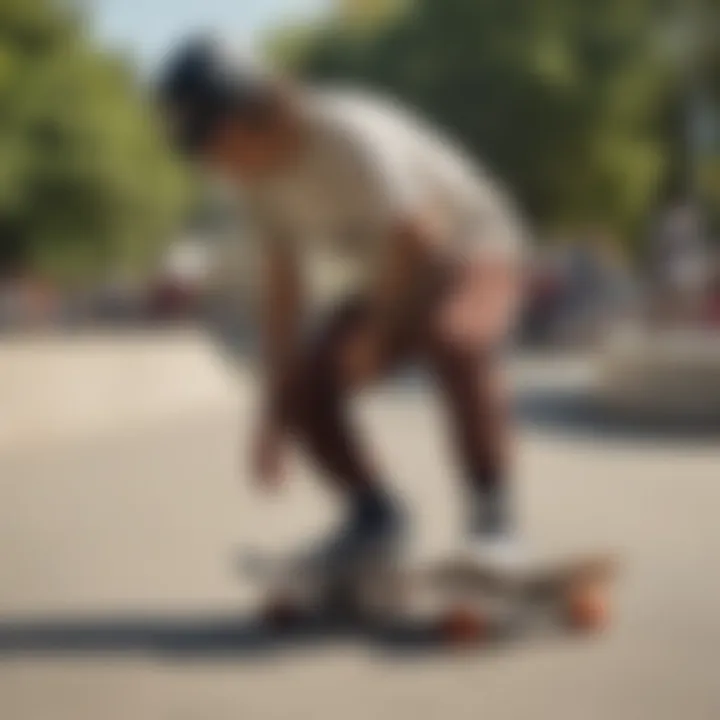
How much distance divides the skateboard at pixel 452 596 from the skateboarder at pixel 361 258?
9 centimetres

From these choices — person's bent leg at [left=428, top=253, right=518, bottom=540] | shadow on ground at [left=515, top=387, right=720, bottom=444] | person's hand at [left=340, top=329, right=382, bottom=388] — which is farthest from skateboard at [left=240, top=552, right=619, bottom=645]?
person's hand at [left=340, top=329, right=382, bottom=388]

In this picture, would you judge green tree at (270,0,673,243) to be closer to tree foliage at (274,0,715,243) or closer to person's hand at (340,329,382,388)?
tree foliage at (274,0,715,243)

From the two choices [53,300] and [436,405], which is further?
[53,300]

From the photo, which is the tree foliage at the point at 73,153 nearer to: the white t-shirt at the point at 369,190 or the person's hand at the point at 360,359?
the white t-shirt at the point at 369,190

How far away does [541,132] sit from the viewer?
2.36 meters

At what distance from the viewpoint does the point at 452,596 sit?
8.95 feet

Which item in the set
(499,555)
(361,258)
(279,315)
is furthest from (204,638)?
(361,258)

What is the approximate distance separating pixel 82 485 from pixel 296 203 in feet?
2.89

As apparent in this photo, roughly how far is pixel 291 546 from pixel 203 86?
796mm

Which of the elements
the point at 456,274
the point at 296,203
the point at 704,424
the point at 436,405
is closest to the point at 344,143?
the point at 296,203

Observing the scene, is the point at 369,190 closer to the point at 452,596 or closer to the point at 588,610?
the point at 452,596

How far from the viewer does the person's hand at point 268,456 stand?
8.41ft

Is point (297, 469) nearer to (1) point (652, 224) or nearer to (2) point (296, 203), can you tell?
(2) point (296, 203)

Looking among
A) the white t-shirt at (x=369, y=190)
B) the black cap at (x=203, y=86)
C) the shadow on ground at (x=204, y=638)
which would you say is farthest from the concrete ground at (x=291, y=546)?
the black cap at (x=203, y=86)
